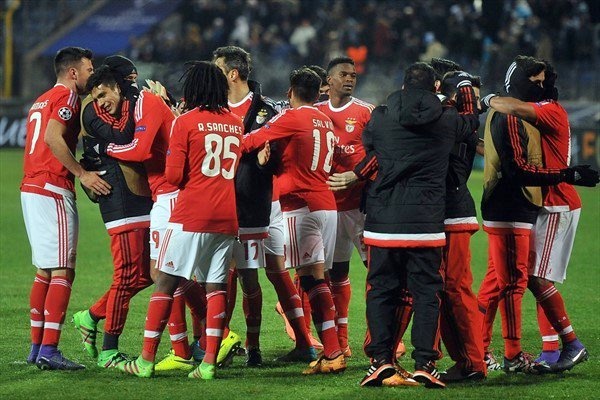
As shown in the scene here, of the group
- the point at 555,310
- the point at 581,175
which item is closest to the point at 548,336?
the point at 555,310

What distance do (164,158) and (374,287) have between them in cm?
190

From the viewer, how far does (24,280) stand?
45.3 feet

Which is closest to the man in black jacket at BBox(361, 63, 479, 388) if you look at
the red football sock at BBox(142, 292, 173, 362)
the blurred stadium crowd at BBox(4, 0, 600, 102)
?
the red football sock at BBox(142, 292, 173, 362)

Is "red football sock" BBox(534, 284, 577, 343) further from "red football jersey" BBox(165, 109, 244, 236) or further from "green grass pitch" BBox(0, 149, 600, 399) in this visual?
"red football jersey" BBox(165, 109, 244, 236)

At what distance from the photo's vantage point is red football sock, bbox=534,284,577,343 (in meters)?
8.97

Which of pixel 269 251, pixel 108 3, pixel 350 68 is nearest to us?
pixel 269 251

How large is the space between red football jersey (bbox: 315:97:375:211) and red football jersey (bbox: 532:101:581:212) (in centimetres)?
175

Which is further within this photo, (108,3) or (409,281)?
(108,3)

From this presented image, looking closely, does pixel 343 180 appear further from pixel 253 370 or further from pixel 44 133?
pixel 44 133

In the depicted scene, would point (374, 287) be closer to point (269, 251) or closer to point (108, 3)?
point (269, 251)

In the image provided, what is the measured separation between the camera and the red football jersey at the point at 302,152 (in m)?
8.92

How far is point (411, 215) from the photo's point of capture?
795 cm

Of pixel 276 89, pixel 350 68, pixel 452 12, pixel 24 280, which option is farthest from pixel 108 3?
pixel 350 68

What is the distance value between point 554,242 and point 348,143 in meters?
2.09
